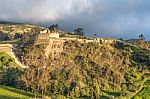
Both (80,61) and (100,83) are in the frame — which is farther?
(80,61)

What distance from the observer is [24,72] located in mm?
150875

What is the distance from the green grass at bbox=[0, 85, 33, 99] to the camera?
125669 millimetres

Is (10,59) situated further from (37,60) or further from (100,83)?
(100,83)

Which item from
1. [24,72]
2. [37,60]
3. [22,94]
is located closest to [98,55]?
[37,60]

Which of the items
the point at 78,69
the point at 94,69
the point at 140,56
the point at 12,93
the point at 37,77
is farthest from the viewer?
the point at 140,56

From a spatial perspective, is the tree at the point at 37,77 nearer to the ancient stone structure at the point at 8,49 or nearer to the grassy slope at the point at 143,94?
the ancient stone structure at the point at 8,49

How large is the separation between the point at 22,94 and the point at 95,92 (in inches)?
948

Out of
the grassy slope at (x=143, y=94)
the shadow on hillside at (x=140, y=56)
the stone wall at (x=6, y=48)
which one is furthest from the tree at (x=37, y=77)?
the shadow on hillside at (x=140, y=56)

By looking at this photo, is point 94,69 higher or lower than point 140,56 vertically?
lower

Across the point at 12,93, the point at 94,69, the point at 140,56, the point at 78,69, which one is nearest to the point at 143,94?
the point at 94,69

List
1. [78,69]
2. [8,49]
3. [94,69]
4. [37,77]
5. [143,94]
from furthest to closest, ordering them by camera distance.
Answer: [8,49] → [94,69] → [78,69] → [143,94] → [37,77]

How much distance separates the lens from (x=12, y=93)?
5192 inches

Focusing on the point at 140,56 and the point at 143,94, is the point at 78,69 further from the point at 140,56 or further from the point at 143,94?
the point at 140,56

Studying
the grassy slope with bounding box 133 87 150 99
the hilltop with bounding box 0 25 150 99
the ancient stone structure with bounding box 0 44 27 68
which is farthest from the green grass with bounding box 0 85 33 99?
the ancient stone structure with bounding box 0 44 27 68
